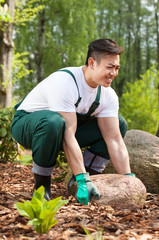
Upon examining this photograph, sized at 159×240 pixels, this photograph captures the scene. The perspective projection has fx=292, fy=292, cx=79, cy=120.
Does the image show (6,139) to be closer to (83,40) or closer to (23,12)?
(23,12)

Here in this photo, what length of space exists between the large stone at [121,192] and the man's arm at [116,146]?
0.84 feet

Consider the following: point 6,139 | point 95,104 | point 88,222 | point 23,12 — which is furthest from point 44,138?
point 23,12

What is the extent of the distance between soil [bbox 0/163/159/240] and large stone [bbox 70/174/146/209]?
59 millimetres

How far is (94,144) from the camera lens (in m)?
2.89

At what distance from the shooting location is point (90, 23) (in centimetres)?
1550

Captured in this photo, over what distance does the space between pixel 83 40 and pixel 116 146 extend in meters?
13.0

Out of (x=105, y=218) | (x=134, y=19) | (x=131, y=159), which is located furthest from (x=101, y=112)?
(x=134, y=19)

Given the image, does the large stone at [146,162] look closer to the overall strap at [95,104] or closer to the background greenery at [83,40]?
the overall strap at [95,104]

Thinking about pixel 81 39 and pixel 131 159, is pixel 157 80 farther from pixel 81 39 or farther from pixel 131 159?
pixel 131 159

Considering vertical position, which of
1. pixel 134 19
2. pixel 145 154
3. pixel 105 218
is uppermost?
pixel 134 19

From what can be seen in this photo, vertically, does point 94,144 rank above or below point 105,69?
below

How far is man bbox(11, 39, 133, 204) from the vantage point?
223 centimetres

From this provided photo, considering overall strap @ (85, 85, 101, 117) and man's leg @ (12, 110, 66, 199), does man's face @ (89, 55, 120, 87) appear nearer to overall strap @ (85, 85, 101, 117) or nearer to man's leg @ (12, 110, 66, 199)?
overall strap @ (85, 85, 101, 117)

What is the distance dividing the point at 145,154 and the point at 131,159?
6.0 inches
